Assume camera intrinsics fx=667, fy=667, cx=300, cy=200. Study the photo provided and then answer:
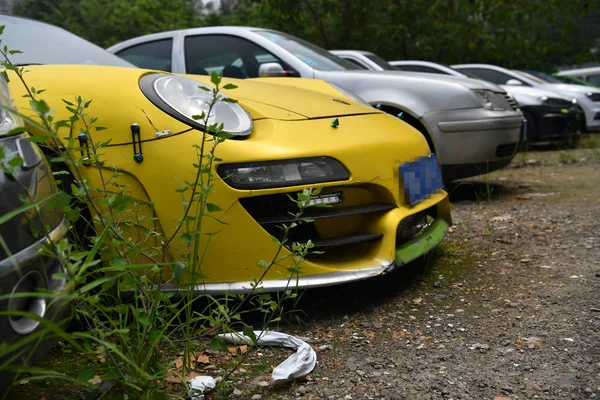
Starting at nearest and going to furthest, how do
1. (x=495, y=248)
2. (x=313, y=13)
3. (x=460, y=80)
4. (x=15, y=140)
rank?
(x=15, y=140)
(x=495, y=248)
(x=460, y=80)
(x=313, y=13)

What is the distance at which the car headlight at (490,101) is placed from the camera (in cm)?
500

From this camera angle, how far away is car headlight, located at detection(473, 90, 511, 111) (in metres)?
5.00

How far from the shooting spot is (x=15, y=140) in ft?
5.88

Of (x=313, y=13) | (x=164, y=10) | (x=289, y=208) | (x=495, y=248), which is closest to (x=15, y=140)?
(x=289, y=208)

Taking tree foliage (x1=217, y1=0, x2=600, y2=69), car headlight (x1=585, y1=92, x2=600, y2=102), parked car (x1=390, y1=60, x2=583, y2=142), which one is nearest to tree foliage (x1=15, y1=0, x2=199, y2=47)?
tree foliage (x1=217, y1=0, x2=600, y2=69)

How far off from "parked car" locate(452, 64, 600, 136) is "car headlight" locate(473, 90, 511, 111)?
5378 millimetres

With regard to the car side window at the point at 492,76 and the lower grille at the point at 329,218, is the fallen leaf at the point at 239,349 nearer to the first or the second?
the lower grille at the point at 329,218

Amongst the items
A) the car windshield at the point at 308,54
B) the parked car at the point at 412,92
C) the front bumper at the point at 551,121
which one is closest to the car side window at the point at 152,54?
the parked car at the point at 412,92

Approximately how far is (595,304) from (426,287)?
0.71 m

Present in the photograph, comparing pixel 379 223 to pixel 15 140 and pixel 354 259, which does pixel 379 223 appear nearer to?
pixel 354 259

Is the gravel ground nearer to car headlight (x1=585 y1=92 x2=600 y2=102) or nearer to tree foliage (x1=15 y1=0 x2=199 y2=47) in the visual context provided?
car headlight (x1=585 y1=92 x2=600 y2=102)

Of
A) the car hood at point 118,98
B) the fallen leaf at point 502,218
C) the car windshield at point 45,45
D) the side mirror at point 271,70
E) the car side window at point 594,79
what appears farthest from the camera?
the car side window at point 594,79

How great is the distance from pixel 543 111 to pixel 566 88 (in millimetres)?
2525

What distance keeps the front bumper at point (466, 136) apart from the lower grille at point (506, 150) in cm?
1
